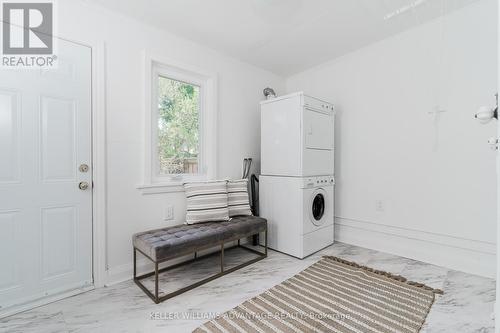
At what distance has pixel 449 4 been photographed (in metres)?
2.19

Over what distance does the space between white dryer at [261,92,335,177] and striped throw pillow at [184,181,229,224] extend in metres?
0.74

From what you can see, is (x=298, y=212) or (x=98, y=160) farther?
(x=298, y=212)

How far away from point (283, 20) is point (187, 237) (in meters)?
2.16

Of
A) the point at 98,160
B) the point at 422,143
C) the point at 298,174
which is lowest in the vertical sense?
the point at 298,174

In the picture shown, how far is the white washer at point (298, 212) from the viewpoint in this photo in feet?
8.54

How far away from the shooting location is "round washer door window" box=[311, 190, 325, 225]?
109 inches

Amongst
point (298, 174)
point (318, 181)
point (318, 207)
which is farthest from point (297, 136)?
point (318, 207)

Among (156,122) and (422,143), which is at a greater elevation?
(156,122)

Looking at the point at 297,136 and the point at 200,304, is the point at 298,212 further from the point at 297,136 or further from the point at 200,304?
the point at 200,304

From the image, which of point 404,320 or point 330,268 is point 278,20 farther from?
point 404,320

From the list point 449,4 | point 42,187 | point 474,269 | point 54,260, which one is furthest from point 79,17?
point 474,269

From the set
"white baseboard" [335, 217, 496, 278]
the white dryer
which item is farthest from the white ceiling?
"white baseboard" [335, 217, 496, 278]

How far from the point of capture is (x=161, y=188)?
2.37 metres

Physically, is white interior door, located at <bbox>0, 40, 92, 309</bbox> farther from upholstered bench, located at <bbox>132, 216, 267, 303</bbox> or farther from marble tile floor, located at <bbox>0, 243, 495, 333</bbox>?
upholstered bench, located at <bbox>132, 216, 267, 303</bbox>
